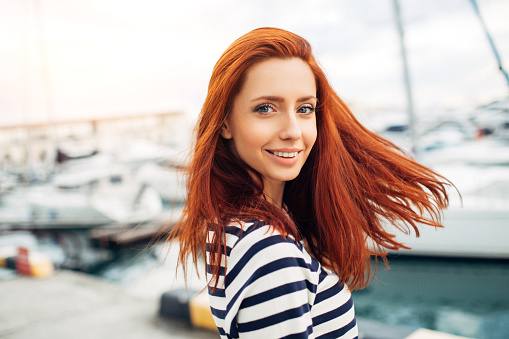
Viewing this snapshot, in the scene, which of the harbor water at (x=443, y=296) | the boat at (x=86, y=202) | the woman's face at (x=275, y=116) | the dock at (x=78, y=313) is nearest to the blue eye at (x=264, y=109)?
the woman's face at (x=275, y=116)

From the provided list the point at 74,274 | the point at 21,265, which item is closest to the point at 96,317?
the point at 74,274

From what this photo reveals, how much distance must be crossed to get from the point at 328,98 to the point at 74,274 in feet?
19.7

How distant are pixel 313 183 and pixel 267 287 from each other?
1.74 feet

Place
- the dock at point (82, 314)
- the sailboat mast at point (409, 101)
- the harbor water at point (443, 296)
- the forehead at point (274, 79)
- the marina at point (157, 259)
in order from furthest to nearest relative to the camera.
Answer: the sailboat mast at point (409, 101), the harbor water at point (443, 296), the marina at point (157, 259), the dock at point (82, 314), the forehead at point (274, 79)

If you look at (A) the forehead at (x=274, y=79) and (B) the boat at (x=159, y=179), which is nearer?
(A) the forehead at (x=274, y=79)

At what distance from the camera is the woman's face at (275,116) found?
1.06 metres

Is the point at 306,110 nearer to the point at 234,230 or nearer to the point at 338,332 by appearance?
the point at 234,230

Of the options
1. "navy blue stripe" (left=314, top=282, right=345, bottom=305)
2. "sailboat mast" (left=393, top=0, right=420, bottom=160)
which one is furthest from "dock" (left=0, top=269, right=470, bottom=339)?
"sailboat mast" (left=393, top=0, right=420, bottom=160)

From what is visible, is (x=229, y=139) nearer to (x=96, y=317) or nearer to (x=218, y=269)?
(x=218, y=269)

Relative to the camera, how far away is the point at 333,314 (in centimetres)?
101

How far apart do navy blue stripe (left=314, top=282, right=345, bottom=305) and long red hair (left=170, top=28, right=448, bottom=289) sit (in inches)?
2.3

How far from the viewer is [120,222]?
1050 cm

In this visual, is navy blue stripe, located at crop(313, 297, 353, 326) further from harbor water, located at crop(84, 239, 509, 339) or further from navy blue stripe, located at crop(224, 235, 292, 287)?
harbor water, located at crop(84, 239, 509, 339)

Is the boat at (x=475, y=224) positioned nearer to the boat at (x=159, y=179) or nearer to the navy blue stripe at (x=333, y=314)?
the navy blue stripe at (x=333, y=314)
